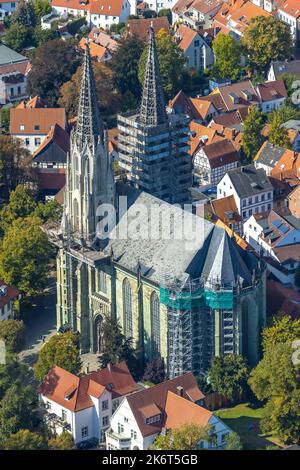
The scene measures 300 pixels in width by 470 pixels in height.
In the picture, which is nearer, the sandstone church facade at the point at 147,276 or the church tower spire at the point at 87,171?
the sandstone church facade at the point at 147,276

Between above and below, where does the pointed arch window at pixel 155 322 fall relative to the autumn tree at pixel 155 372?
above

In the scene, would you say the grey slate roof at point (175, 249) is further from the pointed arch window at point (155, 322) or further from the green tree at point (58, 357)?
the green tree at point (58, 357)

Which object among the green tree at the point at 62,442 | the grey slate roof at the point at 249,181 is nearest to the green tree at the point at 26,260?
the grey slate roof at the point at 249,181

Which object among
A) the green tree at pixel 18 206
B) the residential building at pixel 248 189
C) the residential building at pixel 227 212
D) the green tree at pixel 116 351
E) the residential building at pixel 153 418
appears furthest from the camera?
the residential building at pixel 248 189

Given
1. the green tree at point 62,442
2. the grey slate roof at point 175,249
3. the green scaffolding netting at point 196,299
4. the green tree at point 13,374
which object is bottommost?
the green tree at point 62,442

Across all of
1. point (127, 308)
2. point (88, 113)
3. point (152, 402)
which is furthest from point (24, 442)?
point (88, 113)

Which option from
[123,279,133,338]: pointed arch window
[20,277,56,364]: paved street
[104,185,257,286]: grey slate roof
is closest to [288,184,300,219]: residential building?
[20,277,56,364]: paved street

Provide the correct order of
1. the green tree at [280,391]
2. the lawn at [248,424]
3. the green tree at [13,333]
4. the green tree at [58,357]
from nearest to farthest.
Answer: the green tree at [280,391] → the lawn at [248,424] → the green tree at [58,357] → the green tree at [13,333]

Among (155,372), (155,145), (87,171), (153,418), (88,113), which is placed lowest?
(155,372)

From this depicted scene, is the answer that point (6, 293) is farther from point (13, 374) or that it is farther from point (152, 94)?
point (152, 94)
